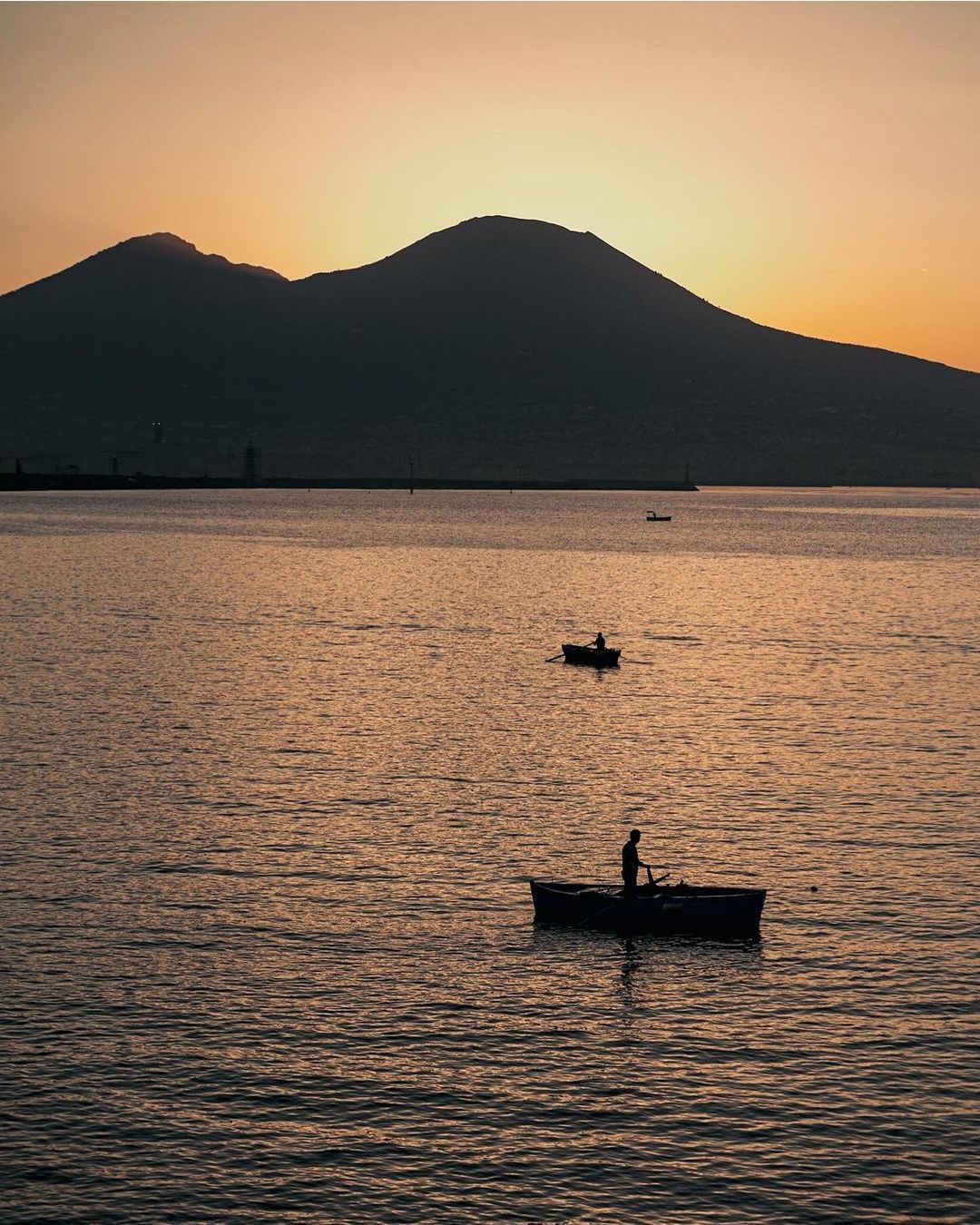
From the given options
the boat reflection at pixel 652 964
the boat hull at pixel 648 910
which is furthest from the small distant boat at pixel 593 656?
the boat reflection at pixel 652 964

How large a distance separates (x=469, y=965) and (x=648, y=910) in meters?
6.50

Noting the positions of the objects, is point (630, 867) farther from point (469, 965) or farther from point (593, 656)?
point (593, 656)

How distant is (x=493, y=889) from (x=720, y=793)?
19.2m

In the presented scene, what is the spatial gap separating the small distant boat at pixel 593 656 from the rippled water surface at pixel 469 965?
17885 millimetres

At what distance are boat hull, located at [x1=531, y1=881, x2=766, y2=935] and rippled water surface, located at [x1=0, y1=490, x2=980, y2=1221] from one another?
622 millimetres

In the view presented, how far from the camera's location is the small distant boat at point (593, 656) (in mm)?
110562

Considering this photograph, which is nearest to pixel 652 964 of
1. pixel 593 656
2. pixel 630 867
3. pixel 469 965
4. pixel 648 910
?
pixel 648 910

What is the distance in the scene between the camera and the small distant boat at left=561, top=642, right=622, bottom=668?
11056 cm

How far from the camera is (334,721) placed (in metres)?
84.5

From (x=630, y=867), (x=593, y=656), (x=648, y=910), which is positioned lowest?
(x=648, y=910)

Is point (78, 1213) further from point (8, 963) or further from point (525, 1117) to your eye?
point (8, 963)

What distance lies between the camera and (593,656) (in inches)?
4370

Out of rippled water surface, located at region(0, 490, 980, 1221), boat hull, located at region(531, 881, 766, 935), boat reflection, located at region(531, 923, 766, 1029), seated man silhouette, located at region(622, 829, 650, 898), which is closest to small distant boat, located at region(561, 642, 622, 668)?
rippled water surface, located at region(0, 490, 980, 1221)

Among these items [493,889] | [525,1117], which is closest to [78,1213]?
[525,1117]
